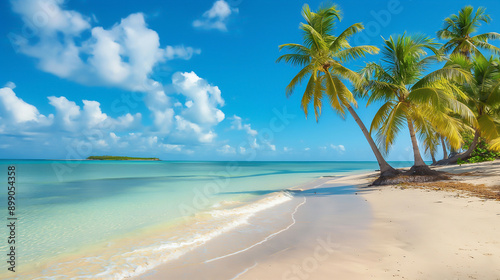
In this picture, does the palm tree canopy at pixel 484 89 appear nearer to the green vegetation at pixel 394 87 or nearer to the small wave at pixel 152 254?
the green vegetation at pixel 394 87

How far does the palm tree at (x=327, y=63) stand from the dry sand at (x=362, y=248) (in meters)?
7.19

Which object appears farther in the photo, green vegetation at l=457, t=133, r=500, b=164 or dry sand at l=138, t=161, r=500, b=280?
green vegetation at l=457, t=133, r=500, b=164

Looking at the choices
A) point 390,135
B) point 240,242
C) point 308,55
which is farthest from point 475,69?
point 240,242

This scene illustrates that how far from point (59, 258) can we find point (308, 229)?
13.6 ft

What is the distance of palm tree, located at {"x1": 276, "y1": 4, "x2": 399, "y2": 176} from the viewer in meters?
12.1

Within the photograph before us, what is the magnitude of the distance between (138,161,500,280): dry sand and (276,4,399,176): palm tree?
23.6ft

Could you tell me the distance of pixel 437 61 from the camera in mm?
11703

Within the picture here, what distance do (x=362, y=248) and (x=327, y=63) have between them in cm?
1093

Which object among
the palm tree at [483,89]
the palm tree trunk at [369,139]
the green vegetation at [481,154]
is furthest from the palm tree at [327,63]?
the green vegetation at [481,154]

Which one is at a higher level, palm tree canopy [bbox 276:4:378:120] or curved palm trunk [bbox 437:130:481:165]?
palm tree canopy [bbox 276:4:378:120]

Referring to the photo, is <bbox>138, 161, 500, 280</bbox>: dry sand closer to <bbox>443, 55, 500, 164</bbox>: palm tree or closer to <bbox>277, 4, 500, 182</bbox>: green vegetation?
<bbox>277, 4, 500, 182</bbox>: green vegetation

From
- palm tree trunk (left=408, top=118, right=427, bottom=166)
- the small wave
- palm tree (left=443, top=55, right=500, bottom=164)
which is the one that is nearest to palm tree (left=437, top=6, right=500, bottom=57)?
palm tree (left=443, top=55, right=500, bottom=164)

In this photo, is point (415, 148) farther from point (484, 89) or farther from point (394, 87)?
point (484, 89)

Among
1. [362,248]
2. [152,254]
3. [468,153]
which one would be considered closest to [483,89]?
[468,153]
